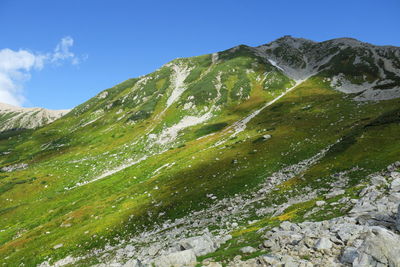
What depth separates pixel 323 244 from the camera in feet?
54.4

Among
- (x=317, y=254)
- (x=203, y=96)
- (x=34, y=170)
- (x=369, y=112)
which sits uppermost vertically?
(x=203, y=96)

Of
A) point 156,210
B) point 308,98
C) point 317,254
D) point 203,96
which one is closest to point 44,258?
point 156,210

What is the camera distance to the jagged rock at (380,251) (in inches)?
551

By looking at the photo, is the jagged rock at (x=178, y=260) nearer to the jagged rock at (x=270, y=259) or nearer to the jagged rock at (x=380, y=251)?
the jagged rock at (x=270, y=259)

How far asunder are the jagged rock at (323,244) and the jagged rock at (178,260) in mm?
8257

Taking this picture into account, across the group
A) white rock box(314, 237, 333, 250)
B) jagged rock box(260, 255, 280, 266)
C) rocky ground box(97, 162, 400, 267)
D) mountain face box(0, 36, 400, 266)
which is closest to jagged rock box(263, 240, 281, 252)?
rocky ground box(97, 162, 400, 267)

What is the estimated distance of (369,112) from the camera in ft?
277

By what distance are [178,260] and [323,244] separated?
9.82m

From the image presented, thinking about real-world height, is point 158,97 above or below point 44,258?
above

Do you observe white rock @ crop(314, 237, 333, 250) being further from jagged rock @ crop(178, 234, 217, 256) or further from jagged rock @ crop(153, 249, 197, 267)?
jagged rock @ crop(178, 234, 217, 256)

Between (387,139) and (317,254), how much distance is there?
40801 millimetres

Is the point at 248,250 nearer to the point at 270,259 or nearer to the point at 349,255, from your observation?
the point at 270,259

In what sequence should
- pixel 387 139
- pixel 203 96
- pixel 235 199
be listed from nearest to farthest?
pixel 235 199 → pixel 387 139 → pixel 203 96

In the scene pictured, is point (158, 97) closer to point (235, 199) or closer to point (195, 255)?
point (235, 199)
